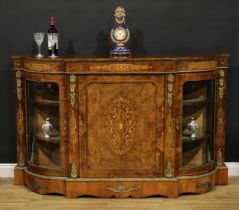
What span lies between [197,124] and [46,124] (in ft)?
4.00

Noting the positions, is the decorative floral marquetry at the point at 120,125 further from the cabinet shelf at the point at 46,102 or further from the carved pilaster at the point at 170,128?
the cabinet shelf at the point at 46,102

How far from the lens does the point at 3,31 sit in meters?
4.30

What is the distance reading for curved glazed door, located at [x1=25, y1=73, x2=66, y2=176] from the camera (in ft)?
12.7

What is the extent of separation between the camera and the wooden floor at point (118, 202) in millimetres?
3717

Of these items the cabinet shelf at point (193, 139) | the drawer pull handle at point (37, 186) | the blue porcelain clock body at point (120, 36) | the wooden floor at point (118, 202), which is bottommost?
the wooden floor at point (118, 202)

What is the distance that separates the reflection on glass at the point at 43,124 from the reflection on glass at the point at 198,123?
102cm

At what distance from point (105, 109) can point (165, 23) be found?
1028 mm

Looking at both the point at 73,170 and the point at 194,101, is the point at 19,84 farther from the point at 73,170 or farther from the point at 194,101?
the point at 194,101

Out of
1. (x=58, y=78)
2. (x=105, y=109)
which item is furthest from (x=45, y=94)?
(x=105, y=109)

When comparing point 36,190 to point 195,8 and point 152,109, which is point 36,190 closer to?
point 152,109

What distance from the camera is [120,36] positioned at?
3977 millimetres

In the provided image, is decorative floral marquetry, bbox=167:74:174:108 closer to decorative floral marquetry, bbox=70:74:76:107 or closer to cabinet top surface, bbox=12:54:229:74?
cabinet top surface, bbox=12:54:229:74

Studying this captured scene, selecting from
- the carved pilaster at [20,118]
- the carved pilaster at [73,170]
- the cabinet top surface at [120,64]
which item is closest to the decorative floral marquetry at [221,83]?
the cabinet top surface at [120,64]

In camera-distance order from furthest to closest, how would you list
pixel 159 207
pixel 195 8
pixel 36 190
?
pixel 195 8
pixel 36 190
pixel 159 207
